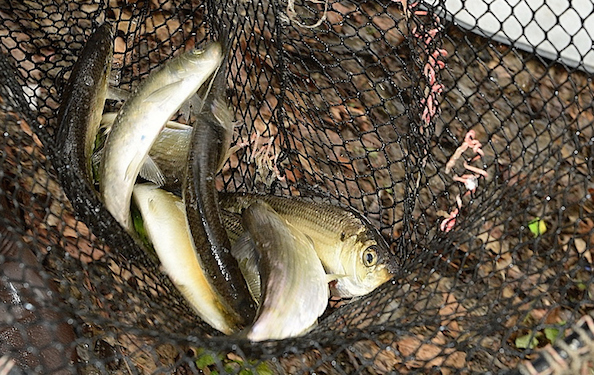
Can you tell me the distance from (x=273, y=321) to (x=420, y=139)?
1.13 m

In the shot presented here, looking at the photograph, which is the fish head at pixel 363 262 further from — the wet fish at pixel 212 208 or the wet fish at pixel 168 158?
the wet fish at pixel 168 158

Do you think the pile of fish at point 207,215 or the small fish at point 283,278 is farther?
the pile of fish at point 207,215

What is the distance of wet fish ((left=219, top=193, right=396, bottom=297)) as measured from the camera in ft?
7.30

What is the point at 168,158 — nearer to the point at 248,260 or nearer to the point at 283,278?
the point at 248,260

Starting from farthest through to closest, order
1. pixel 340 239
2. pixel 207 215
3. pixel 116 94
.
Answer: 1. pixel 116 94
2. pixel 340 239
3. pixel 207 215

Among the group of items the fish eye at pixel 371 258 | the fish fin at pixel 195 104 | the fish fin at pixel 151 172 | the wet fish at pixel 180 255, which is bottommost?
the wet fish at pixel 180 255

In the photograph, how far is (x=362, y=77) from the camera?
3.66m

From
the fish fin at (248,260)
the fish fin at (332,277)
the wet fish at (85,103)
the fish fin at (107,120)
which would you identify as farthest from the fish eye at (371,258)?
the fish fin at (107,120)

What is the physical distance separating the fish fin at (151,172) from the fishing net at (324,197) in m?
0.28

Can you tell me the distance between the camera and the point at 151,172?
2383 millimetres

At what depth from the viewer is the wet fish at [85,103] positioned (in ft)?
7.32

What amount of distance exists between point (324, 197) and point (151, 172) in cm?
81

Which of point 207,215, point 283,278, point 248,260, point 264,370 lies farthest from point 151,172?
point 264,370

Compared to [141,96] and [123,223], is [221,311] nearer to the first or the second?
[123,223]
